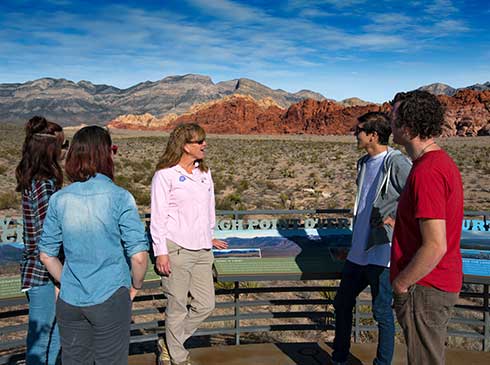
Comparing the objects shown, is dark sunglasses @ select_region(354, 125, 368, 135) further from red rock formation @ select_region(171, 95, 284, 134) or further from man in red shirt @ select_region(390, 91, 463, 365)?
red rock formation @ select_region(171, 95, 284, 134)

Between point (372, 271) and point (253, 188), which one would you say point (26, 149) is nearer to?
point (372, 271)

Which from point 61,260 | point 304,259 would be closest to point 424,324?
point 304,259

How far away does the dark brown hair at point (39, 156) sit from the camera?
276 centimetres

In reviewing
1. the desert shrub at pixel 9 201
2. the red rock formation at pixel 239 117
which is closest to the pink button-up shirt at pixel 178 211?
the desert shrub at pixel 9 201

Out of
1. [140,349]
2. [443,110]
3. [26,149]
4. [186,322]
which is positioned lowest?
[140,349]

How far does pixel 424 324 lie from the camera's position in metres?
2.48

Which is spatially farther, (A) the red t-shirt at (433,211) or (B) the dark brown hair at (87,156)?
(B) the dark brown hair at (87,156)

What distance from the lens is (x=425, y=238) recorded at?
234 centimetres

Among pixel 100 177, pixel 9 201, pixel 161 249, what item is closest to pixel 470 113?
pixel 9 201

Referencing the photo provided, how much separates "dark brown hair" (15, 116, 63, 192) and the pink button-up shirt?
710 millimetres

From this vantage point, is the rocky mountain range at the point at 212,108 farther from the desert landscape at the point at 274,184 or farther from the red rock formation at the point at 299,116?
the desert landscape at the point at 274,184

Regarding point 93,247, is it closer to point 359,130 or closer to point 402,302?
point 402,302

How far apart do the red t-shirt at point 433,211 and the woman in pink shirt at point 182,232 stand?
1.39m

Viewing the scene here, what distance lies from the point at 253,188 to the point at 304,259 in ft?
41.5
